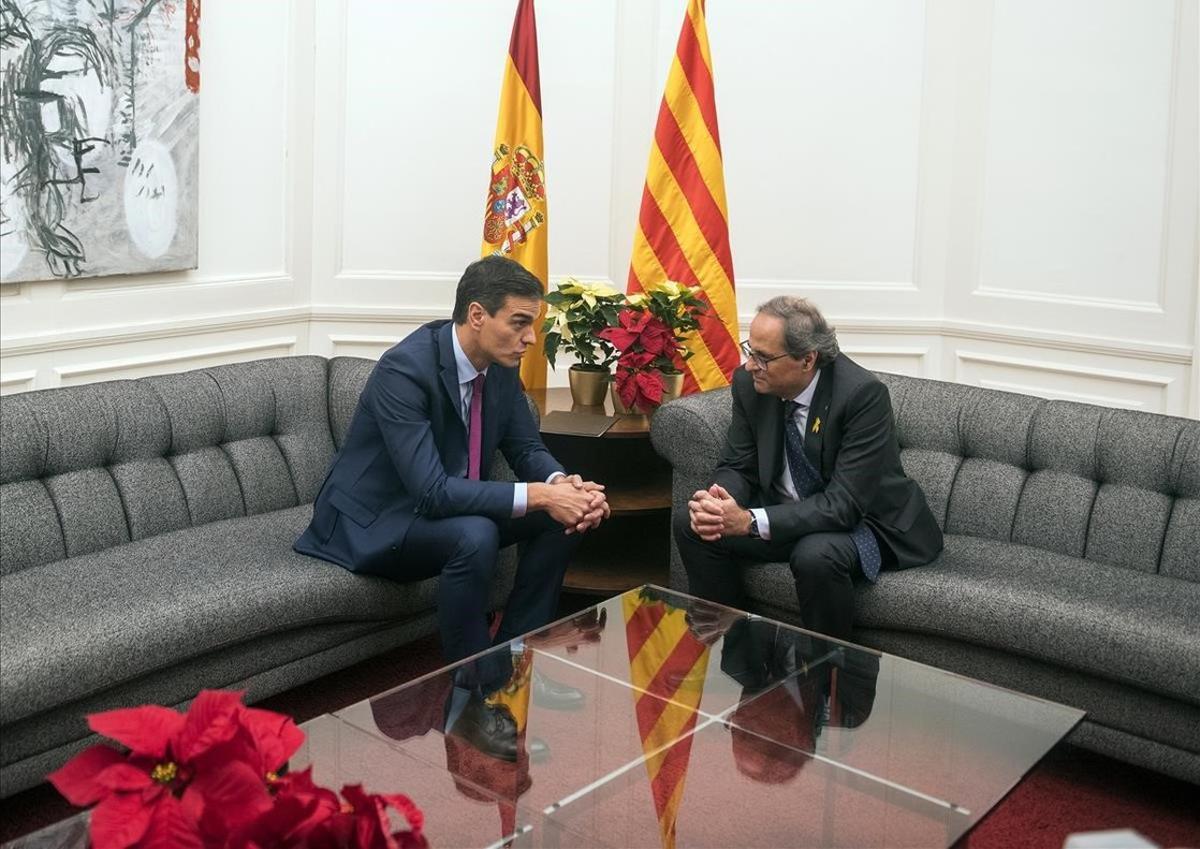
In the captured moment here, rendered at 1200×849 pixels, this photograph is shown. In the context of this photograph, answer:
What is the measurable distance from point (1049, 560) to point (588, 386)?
152 cm

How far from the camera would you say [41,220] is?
373 centimetres

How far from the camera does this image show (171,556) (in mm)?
3314

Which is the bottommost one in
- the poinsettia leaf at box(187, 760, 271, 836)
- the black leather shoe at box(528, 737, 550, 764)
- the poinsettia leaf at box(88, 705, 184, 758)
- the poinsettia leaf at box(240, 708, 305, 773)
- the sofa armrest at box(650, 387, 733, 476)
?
the black leather shoe at box(528, 737, 550, 764)

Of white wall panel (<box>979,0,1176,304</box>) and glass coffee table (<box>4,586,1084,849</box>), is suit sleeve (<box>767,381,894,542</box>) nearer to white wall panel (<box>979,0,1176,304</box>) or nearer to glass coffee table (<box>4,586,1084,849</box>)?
glass coffee table (<box>4,586,1084,849</box>)

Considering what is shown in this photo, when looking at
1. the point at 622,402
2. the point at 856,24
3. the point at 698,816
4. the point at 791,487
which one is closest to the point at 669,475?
the point at 622,402

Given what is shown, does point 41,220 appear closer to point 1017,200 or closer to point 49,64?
point 49,64

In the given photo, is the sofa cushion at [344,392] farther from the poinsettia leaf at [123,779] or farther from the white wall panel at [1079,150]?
the poinsettia leaf at [123,779]

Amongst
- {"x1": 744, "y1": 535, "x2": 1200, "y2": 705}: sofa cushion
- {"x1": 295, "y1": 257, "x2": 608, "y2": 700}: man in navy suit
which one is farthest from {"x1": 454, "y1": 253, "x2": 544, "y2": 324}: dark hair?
{"x1": 744, "y1": 535, "x2": 1200, "y2": 705}: sofa cushion

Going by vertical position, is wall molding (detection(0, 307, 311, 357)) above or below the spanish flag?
below

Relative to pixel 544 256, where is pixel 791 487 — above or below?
below

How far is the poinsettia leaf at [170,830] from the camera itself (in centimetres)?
152

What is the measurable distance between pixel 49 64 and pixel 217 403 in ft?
3.28

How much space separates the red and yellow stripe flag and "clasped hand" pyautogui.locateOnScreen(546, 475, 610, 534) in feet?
4.10

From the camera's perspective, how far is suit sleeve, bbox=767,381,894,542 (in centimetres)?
347
